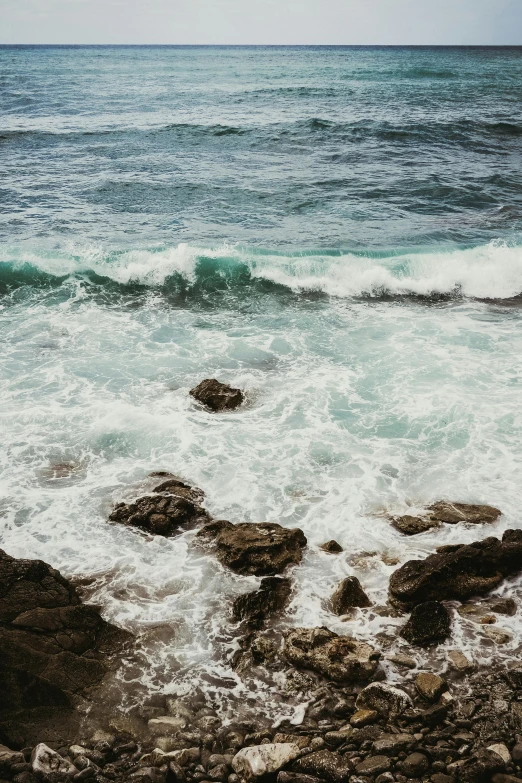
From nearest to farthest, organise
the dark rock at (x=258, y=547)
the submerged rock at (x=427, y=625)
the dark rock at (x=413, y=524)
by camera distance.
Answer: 1. the submerged rock at (x=427, y=625)
2. the dark rock at (x=258, y=547)
3. the dark rock at (x=413, y=524)

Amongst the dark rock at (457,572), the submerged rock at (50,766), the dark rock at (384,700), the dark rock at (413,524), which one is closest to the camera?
the submerged rock at (50,766)

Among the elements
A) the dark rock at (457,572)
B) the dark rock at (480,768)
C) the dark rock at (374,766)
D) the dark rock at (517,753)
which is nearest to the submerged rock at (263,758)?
the dark rock at (374,766)

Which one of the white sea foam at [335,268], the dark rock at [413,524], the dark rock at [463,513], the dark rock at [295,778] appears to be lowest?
the dark rock at [295,778]

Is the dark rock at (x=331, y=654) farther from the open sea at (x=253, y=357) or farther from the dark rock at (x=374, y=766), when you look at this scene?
the dark rock at (x=374, y=766)

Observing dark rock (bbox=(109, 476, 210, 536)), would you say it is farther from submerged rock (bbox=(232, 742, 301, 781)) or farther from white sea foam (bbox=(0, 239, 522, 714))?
submerged rock (bbox=(232, 742, 301, 781))

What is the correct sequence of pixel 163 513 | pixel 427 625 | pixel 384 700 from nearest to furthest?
1. pixel 384 700
2. pixel 427 625
3. pixel 163 513

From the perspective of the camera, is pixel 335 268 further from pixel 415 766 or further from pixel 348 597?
pixel 415 766

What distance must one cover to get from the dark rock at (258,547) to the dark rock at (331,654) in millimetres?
1192

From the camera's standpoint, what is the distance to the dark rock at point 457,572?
6.93 meters

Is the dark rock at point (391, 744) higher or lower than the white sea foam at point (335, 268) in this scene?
lower

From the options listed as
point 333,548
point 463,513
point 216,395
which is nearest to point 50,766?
point 333,548

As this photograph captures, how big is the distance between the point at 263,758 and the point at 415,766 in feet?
4.17

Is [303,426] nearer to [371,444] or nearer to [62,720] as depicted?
[371,444]

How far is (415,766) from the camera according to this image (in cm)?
Result: 495
